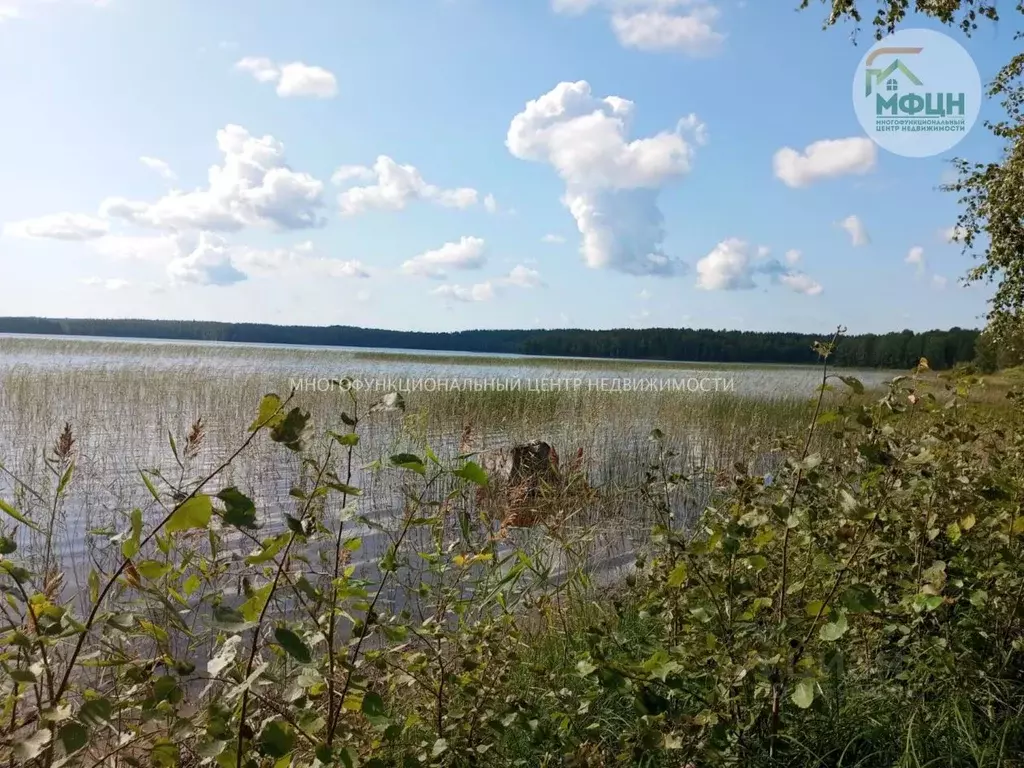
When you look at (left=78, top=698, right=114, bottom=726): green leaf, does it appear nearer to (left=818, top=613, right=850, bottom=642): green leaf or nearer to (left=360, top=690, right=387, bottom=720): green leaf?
(left=360, top=690, right=387, bottom=720): green leaf

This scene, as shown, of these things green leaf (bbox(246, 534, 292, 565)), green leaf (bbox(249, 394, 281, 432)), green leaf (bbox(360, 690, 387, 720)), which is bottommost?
green leaf (bbox(360, 690, 387, 720))

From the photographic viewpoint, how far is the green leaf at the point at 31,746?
3.19 ft

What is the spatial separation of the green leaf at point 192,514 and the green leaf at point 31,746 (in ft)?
1.40

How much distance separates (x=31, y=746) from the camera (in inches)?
39.2

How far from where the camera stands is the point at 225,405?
11203mm

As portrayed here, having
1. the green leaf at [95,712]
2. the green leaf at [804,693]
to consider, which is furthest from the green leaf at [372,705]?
the green leaf at [804,693]

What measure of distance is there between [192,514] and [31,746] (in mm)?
468

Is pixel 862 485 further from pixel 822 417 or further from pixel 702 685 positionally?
pixel 702 685

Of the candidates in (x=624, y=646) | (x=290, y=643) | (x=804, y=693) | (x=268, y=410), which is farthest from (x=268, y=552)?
(x=624, y=646)

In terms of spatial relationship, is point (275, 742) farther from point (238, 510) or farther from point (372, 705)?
point (238, 510)

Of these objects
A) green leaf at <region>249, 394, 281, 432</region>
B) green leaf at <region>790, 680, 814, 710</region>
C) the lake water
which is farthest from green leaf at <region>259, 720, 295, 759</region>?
the lake water

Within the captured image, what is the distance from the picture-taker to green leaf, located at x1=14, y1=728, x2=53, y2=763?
97cm

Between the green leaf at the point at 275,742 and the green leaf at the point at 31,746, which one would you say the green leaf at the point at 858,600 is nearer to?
the green leaf at the point at 275,742

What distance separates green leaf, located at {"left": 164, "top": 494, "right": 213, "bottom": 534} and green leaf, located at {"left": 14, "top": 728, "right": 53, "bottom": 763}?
427 millimetres
